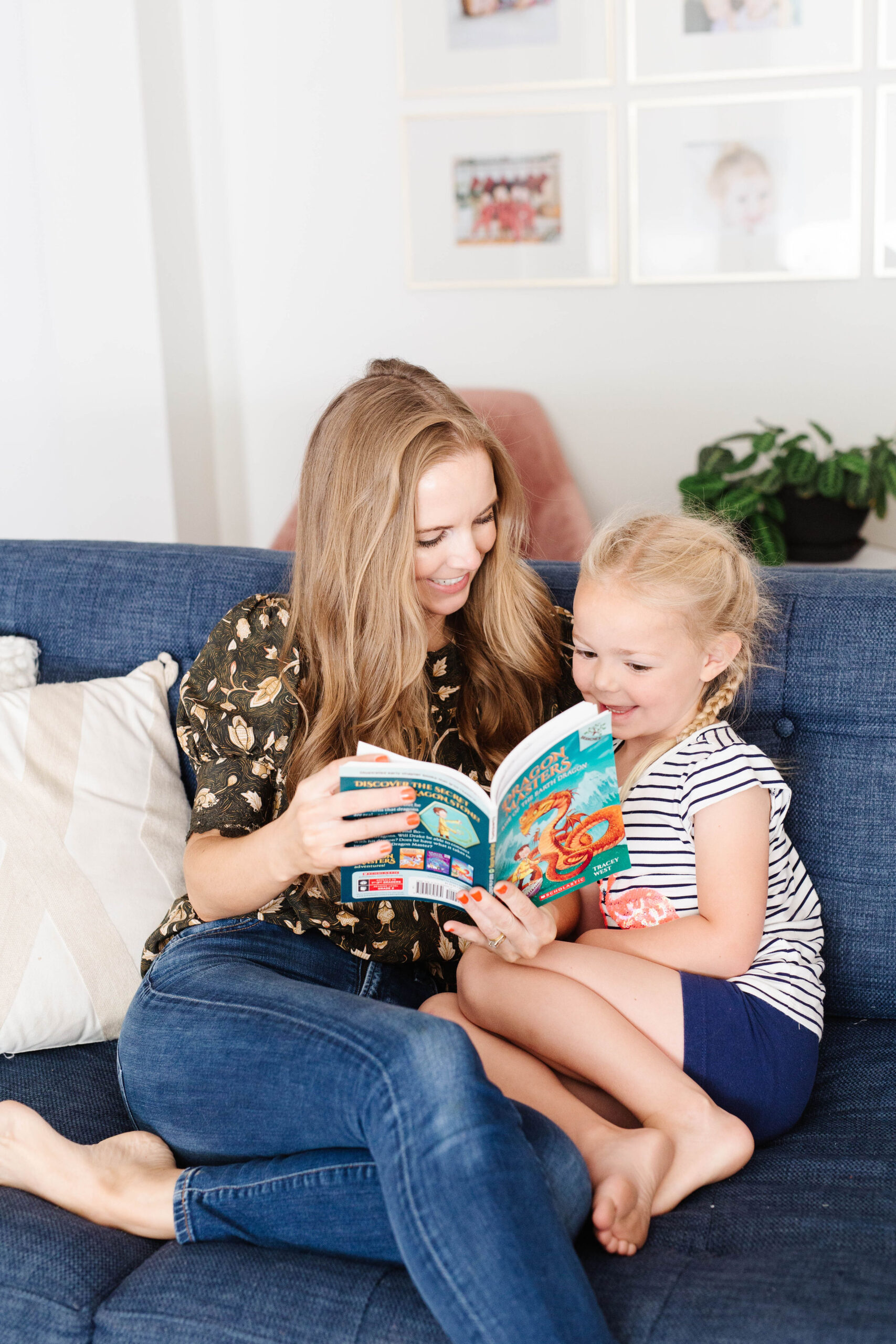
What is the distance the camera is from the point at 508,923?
4.17 ft

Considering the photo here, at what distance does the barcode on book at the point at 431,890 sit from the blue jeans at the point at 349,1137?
0.12m

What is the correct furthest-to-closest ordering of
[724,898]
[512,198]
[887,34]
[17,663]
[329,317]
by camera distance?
[329,317]
[512,198]
[887,34]
[17,663]
[724,898]

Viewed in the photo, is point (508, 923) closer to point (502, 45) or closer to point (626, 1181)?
point (626, 1181)

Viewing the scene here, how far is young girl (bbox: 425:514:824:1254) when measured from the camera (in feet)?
4.22

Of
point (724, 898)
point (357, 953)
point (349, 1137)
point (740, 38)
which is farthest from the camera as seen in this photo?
point (740, 38)

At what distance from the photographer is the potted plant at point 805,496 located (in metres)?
3.01

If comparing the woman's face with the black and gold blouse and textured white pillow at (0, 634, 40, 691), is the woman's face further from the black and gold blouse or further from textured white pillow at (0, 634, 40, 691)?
textured white pillow at (0, 634, 40, 691)

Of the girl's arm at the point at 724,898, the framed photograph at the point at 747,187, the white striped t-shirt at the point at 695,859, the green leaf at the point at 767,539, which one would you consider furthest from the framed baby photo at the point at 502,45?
the girl's arm at the point at 724,898

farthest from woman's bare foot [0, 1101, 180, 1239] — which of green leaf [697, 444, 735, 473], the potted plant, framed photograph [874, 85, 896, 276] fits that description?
framed photograph [874, 85, 896, 276]

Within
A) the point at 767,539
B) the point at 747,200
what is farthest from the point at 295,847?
the point at 747,200

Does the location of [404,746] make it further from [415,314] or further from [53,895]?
[415,314]

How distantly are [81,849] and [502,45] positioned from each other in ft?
9.00

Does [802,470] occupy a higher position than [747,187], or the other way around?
→ [747,187]

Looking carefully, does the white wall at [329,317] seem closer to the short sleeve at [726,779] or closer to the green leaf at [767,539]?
the green leaf at [767,539]
